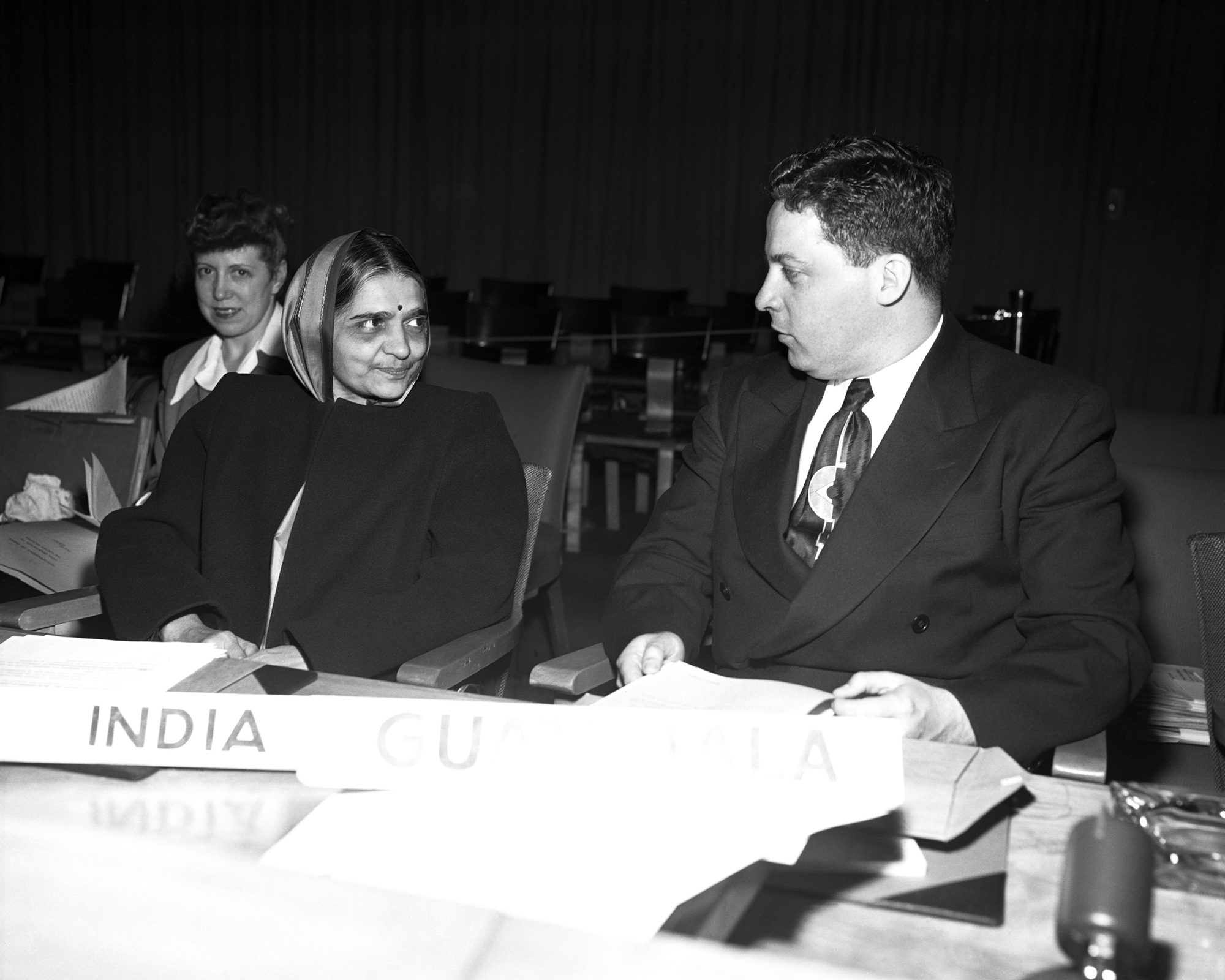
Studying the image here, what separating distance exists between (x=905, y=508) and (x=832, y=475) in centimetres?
14

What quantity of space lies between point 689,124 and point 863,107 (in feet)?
4.27

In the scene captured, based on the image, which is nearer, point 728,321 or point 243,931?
point 243,931

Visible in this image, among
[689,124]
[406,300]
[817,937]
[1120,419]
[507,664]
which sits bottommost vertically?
[507,664]

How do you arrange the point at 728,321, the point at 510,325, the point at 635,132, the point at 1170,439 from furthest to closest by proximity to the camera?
the point at 635,132, the point at 728,321, the point at 510,325, the point at 1170,439

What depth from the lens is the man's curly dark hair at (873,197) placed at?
63.7 inches

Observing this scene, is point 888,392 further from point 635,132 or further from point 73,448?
point 635,132

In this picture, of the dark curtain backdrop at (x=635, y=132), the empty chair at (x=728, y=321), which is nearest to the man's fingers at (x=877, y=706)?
the empty chair at (x=728, y=321)

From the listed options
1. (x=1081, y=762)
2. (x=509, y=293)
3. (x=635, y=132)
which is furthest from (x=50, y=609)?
(x=635, y=132)

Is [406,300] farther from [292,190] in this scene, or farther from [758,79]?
[292,190]

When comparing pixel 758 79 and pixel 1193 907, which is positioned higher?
pixel 758 79

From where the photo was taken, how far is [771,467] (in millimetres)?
1774

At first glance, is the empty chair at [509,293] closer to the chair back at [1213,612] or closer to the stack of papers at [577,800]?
the chair back at [1213,612]

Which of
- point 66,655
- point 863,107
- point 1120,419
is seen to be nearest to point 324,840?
point 66,655

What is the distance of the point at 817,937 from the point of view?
2.73 feet
